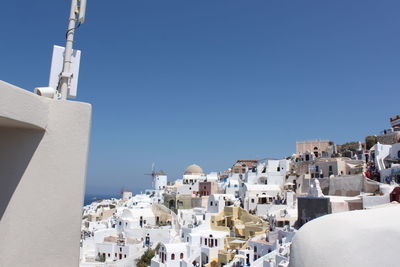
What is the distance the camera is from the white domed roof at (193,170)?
5224 cm

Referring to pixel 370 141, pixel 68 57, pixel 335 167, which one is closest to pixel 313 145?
pixel 370 141

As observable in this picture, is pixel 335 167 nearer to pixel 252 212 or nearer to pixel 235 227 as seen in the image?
pixel 252 212

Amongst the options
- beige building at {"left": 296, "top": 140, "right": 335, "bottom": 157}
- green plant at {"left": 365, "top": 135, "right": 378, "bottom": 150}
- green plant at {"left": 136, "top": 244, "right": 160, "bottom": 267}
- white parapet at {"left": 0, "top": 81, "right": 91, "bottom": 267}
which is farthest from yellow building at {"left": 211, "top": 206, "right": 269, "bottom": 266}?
white parapet at {"left": 0, "top": 81, "right": 91, "bottom": 267}

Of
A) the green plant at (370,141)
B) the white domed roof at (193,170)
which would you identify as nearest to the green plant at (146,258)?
the white domed roof at (193,170)

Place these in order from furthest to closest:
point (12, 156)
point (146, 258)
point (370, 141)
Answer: point (370, 141)
point (146, 258)
point (12, 156)

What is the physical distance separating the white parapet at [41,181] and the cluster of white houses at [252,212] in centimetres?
1346

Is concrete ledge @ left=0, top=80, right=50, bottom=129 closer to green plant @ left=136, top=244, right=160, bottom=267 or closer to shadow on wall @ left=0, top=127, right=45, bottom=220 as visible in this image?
shadow on wall @ left=0, top=127, right=45, bottom=220

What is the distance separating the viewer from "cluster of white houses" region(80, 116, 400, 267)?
21.3m

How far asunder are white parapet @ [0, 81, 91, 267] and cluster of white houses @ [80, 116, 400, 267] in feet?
44.2

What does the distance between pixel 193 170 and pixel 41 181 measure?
50130 mm

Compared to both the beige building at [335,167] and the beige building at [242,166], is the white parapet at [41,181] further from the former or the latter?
the beige building at [242,166]

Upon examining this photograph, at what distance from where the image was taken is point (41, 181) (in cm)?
260

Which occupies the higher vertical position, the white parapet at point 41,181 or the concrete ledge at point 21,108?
the concrete ledge at point 21,108

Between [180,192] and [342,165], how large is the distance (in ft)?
63.6
